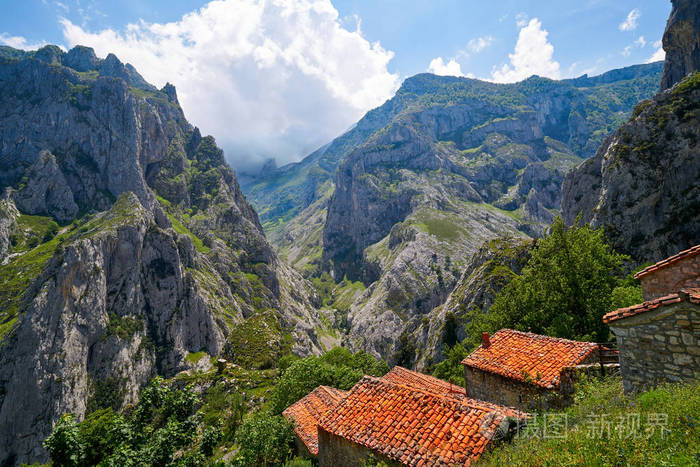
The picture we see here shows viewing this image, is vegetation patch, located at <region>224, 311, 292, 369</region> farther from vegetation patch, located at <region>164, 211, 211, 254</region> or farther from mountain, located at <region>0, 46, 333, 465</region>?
vegetation patch, located at <region>164, 211, 211, 254</region>

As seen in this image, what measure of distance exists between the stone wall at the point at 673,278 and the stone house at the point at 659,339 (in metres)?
5.97

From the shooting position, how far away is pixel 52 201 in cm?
15025

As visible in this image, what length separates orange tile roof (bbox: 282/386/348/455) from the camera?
1878 cm

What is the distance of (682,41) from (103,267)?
178m

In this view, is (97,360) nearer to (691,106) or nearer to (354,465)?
(354,465)

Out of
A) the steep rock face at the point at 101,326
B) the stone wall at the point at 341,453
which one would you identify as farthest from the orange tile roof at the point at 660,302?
the steep rock face at the point at 101,326

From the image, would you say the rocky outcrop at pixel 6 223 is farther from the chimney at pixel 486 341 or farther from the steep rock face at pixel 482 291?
the chimney at pixel 486 341

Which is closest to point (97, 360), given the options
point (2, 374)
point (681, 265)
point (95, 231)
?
point (2, 374)

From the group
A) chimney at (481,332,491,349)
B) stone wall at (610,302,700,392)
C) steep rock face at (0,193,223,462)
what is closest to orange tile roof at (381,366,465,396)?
chimney at (481,332,491,349)

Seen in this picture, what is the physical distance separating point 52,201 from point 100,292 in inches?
3492

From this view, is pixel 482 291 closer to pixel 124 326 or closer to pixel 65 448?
pixel 65 448

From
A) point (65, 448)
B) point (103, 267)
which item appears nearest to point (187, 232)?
point (103, 267)

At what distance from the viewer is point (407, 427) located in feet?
35.9

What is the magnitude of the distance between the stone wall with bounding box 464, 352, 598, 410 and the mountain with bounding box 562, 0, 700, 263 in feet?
144
